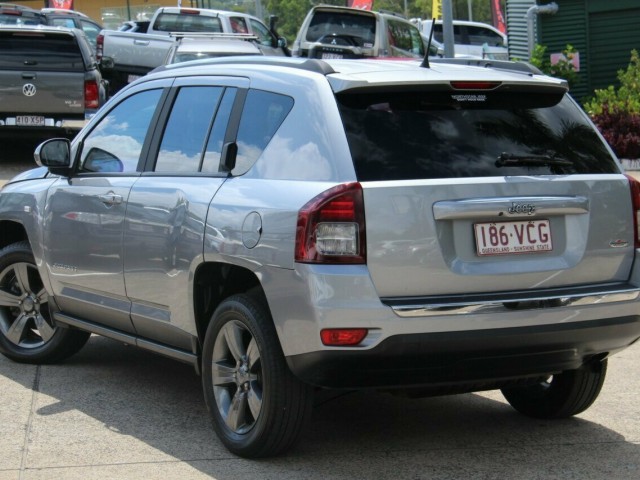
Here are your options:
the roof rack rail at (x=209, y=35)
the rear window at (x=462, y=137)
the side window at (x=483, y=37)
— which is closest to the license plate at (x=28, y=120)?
the roof rack rail at (x=209, y=35)

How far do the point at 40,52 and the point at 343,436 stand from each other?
502 inches

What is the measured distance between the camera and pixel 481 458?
5605mm

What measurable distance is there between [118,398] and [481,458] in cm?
218

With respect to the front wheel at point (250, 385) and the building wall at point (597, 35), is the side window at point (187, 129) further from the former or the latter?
the building wall at point (597, 35)

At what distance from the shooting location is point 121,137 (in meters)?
6.82

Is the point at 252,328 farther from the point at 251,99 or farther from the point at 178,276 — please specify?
the point at 251,99

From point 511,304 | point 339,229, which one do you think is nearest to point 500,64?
point 511,304

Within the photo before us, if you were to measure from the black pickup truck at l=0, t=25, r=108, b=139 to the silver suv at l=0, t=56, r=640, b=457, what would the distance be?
11.5m

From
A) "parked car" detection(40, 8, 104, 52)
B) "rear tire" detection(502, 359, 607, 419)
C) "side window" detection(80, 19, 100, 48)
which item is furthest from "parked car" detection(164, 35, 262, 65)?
"rear tire" detection(502, 359, 607, 419)

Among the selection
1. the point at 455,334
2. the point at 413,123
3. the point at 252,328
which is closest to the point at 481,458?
the point at 455,334

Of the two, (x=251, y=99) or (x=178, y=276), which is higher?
(x=251, y=99)

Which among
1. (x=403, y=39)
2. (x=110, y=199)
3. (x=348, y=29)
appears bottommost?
(x=403, y=39)

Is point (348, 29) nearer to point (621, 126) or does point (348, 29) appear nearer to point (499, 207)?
point (621, 126)

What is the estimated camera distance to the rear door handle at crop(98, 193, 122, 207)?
21.2 feet
